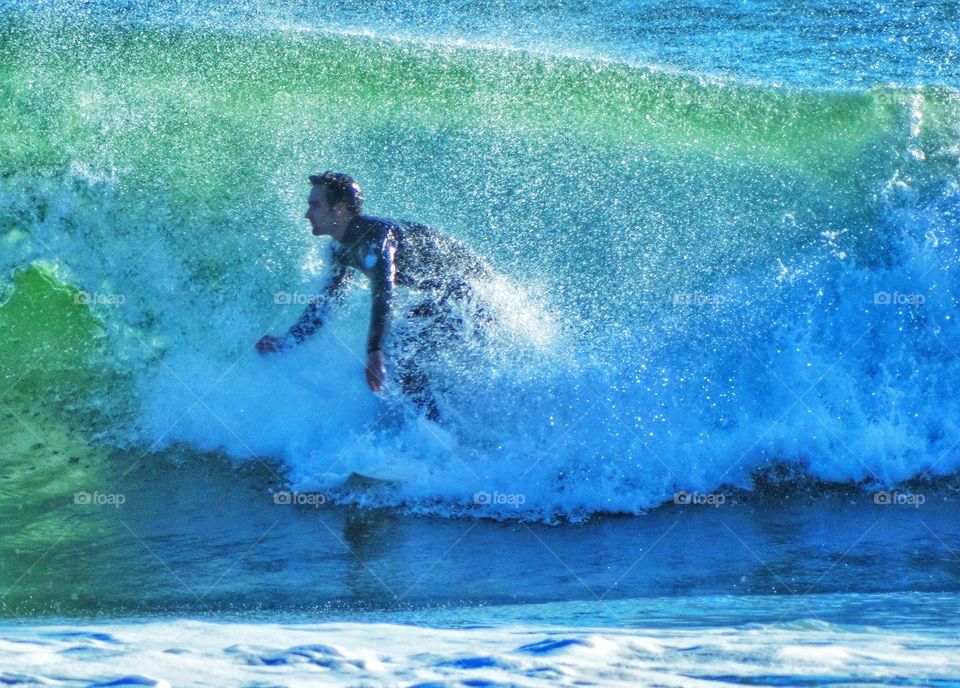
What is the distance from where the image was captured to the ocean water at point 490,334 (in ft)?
16.4

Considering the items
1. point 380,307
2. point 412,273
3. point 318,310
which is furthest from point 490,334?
point 318,310

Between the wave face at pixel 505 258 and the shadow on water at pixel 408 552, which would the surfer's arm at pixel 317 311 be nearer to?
the wave face at pixel 505 258

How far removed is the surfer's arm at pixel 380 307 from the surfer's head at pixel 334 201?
0.26 metres

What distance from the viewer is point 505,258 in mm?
6477

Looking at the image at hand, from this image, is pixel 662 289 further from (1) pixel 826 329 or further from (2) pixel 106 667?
(2) pixel 106 667

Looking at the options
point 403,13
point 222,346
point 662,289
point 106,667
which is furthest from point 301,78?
point 106,667

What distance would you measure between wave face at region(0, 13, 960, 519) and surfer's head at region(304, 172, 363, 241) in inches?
24.4

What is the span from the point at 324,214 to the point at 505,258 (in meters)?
1.22

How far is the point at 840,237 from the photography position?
681 centimetres

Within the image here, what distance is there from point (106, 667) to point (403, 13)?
6.04 metres

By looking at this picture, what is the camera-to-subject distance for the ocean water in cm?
498

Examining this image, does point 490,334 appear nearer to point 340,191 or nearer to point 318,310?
point 318,310

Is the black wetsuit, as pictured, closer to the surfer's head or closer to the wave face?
the surfer's head

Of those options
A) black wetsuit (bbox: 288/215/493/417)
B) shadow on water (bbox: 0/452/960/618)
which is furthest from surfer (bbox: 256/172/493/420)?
shadow on water (bbox: 0/452/960/618)
